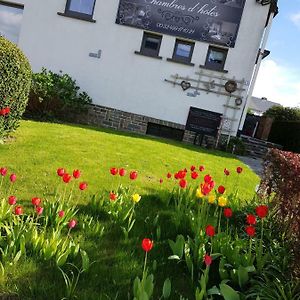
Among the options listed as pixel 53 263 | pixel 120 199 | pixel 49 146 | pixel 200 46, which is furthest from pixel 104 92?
pixel 53 263

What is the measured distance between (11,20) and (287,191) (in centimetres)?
1456

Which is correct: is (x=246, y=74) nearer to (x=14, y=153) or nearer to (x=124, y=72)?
(x=124, y=72)

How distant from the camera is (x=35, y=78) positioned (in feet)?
41.1

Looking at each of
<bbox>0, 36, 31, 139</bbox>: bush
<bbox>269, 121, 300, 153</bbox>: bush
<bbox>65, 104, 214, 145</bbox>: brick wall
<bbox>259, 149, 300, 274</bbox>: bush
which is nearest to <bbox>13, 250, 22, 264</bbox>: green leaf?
<bbox>259, 149, 300, 274</bbox>: bush

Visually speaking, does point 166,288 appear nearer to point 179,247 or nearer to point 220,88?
point 179,247

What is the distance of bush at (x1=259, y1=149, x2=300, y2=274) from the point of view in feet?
10.7

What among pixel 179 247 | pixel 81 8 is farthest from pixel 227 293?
pixel 81 8

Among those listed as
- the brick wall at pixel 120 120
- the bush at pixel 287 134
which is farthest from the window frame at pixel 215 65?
the bush at pixel 287 134

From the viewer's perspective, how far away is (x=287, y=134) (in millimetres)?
19188

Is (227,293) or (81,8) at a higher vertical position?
(81,8)

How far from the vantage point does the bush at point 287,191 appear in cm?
327

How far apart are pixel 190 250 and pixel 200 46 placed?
1189 cm

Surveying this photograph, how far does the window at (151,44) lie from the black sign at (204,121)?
258 cm

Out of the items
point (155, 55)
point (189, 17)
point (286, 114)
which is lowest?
point (286, 114)
